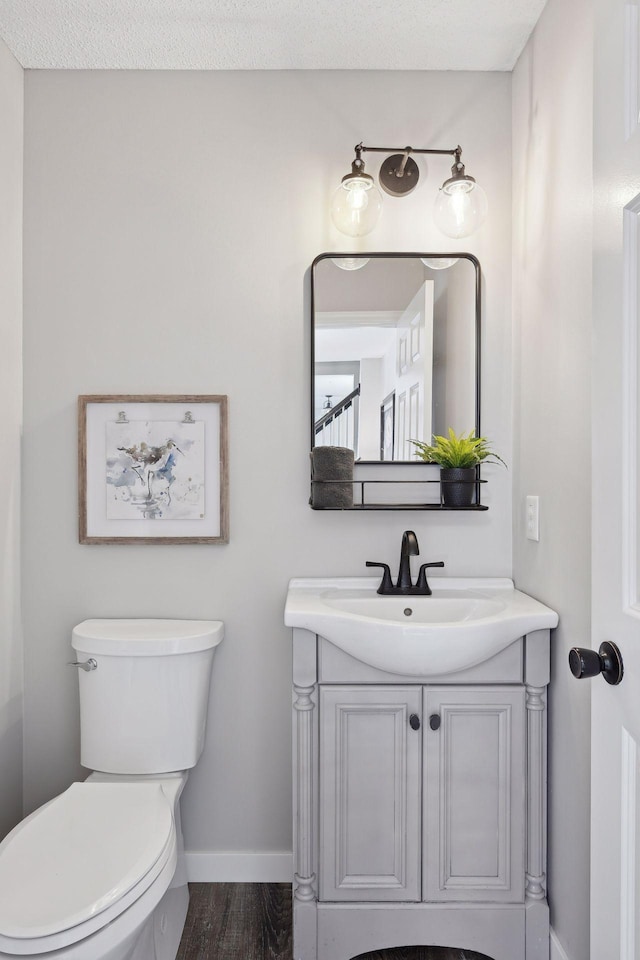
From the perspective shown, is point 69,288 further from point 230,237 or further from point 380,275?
point 380,275

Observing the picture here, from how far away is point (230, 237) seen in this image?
1983 millimetres

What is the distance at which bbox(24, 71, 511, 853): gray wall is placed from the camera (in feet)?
6.49

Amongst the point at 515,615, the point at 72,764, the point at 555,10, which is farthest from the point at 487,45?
the point at 72,764

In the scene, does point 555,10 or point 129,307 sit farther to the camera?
point 129,307

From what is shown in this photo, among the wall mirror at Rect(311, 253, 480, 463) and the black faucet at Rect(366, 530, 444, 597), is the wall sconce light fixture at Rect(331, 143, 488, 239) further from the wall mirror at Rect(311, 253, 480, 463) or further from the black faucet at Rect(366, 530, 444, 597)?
the black faucet at Rect(366, 530, 444, 597)

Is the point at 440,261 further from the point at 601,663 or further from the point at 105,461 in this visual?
the point at 601,663

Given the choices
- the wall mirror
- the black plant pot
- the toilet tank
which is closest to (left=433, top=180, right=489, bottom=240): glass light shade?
the wall mirror

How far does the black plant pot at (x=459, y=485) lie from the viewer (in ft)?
6.17

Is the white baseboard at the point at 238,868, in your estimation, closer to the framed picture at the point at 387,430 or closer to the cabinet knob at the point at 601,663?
the framed picture at the point at 387,430

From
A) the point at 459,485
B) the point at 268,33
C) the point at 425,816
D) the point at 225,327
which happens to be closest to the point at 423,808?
the point at 425,816

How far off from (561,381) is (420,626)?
26.9 inches

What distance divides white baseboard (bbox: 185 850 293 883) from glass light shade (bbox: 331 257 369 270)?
5.81 ft

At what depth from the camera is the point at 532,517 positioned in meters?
1.81

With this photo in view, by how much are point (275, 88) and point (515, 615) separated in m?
1.65
